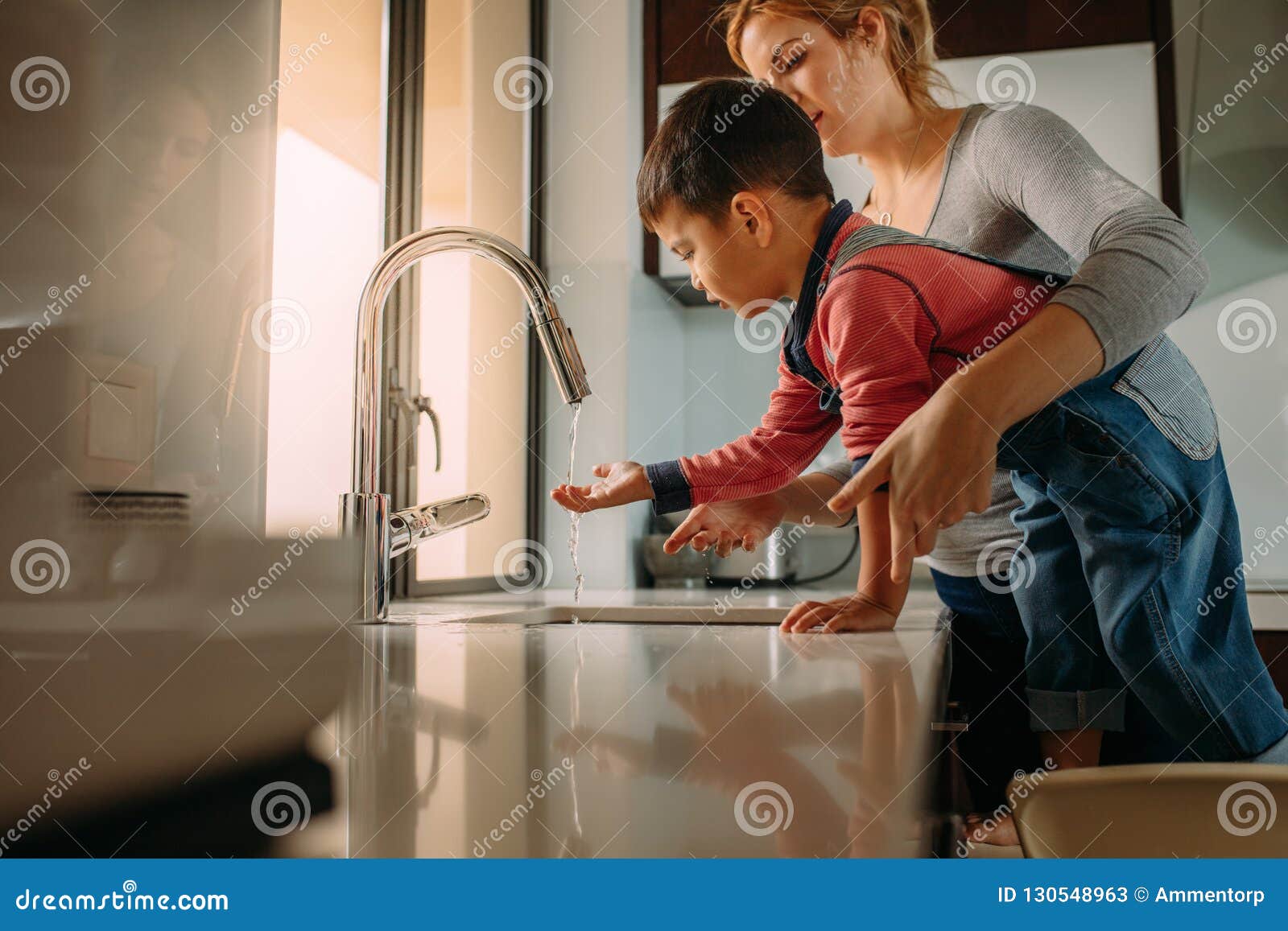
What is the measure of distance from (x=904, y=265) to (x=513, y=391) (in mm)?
1199

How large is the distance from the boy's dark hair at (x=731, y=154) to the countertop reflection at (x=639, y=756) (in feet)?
1.52

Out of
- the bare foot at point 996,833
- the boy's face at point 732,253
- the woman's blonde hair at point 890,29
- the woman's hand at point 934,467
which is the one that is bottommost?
the bare foot at point 996,833

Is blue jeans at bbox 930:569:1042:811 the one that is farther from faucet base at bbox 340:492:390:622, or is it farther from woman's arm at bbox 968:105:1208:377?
faucet base at bbox 340:492:390:622

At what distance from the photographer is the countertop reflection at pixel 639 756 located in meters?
0.22

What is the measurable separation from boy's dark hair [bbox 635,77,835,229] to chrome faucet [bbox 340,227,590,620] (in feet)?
0.60

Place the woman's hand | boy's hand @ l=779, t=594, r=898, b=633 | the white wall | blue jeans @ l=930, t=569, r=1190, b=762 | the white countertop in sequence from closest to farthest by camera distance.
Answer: the woman's hand < boy's hand @ l=779, t=594, r=898, b=633 < blue jeans @ l=930, t=569, r=1190, b=762 < the white countertop < the white wall

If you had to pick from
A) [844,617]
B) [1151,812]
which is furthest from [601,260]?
[1151,812]

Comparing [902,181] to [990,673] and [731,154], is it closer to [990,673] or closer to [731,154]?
[731,154]

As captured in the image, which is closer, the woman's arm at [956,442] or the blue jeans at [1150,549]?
the woman's arm at [956,442]

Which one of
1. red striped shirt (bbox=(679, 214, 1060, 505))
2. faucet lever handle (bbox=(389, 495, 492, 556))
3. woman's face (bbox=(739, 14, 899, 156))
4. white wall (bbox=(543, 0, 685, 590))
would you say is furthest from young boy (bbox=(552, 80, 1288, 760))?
white wall (bbox=(543, 0, 685, 590))

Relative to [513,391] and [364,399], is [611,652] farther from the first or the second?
[513,391]

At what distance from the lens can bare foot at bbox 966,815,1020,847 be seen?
90 centimetres

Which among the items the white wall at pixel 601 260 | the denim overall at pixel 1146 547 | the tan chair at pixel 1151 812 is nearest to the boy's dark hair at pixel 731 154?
the denim overall at pixel 1146 547

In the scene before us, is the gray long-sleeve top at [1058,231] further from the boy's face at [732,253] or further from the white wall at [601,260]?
the white wall at [601,260]
